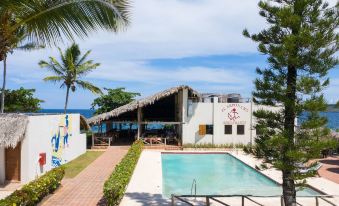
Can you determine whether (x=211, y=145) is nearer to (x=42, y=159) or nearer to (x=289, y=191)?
(x=42, y=159)

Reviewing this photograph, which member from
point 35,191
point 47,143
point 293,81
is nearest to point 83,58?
point 47,143

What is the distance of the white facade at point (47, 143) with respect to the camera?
13.6 m

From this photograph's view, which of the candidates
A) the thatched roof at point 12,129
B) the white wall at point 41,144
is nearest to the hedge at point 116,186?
the white wall at point 41,144

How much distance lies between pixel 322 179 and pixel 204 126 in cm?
1173

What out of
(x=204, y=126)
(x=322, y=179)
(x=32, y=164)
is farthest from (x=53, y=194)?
(x=204, y=126)

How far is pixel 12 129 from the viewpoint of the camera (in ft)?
42.8

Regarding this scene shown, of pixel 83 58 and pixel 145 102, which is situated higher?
pixel 83 58

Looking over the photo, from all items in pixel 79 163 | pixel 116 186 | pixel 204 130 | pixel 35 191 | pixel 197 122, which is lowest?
pixel 79 163

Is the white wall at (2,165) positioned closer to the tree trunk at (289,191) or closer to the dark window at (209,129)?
the tree trunk at (289,191)

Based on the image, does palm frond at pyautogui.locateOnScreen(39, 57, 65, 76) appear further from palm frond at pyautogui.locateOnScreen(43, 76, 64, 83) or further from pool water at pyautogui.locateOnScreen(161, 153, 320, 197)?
pool water at pyautogui.locateOnScreen(161, 153, 320, 197)

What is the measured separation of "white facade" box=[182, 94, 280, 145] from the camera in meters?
26.4

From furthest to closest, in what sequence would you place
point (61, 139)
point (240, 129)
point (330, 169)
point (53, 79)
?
1. point (53, 79)
2. point (240, 129)
3. point (330, 169)
4. point (61, 139)

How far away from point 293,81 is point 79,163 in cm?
1265

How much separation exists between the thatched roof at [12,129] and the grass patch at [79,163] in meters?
2.35
